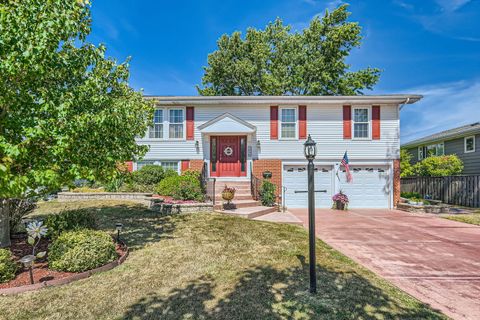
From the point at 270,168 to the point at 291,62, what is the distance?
13893 mm

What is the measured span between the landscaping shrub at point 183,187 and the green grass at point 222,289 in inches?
164

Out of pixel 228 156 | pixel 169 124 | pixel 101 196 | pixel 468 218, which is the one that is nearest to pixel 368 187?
pixel 468 218

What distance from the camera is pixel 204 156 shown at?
12820mm

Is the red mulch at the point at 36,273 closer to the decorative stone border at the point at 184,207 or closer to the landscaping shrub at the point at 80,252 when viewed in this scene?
the landscaping shrub at the point at 80,252

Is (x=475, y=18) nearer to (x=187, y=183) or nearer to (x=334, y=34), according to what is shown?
(x=334, y=34)

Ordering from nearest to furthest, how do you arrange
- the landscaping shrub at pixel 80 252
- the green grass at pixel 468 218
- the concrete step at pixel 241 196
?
the landscaping shrub at pixel 80 252 < the green grass at pixel 468 218 < the concrete step at pixel 241 196

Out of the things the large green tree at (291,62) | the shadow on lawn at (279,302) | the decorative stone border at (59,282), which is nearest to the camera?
the shadow on lawn at (279,302)

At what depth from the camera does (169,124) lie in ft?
42.8

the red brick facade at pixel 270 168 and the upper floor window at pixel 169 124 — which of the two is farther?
the upper floor window at pixel 169 124

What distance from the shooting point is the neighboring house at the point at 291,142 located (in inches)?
503

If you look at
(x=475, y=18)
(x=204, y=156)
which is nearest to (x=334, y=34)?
(x=475, y=18)

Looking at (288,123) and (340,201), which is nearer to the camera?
(340,201)

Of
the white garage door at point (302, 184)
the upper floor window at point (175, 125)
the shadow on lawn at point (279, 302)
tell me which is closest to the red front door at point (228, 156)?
the upper floor window at point (175, 125)

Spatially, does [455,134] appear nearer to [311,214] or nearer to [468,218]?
[468,218]
